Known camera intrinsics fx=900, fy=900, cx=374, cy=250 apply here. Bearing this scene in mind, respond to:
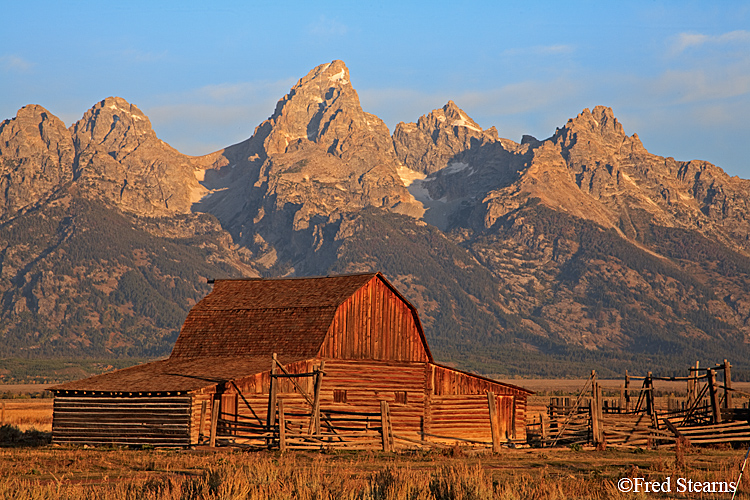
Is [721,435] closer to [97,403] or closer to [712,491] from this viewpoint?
[712,491]

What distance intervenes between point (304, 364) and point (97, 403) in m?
8.57

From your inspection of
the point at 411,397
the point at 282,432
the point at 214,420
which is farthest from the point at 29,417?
the point at 282,432

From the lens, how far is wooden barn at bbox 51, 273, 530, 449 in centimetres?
3459

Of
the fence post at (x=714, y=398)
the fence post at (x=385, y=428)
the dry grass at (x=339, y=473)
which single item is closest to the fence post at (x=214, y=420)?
the dry grass at (x=339, y=473)

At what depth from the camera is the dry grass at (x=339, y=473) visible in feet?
58.2

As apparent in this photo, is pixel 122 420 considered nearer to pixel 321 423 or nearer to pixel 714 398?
pixel 321 423

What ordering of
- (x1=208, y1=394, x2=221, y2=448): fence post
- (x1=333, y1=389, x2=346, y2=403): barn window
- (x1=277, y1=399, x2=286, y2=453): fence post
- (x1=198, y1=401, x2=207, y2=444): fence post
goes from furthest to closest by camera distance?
(x1=333, y1=389, x2=346, y2=403): barn window → (x1=198, y1=401, x2=207, y2=444): fence post → (x1=208, y1=394, x2=221, y2=448): fence post → (x1=277, y1=399, x2=286, y2=453): fence post

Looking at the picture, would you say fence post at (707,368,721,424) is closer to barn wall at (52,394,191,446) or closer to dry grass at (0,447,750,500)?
dry grass at (0,447,750,500)

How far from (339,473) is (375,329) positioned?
63.9ft

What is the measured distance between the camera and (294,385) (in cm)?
3466

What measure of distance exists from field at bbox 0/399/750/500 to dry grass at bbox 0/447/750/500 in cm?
3

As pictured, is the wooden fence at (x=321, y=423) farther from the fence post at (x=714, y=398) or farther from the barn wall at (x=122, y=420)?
the fence post at (x=714, y=398)

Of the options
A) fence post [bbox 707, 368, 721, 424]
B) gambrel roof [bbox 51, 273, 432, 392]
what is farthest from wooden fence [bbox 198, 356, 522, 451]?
fence post [bbox 707, 368, 721, 424]

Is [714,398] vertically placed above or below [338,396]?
above
